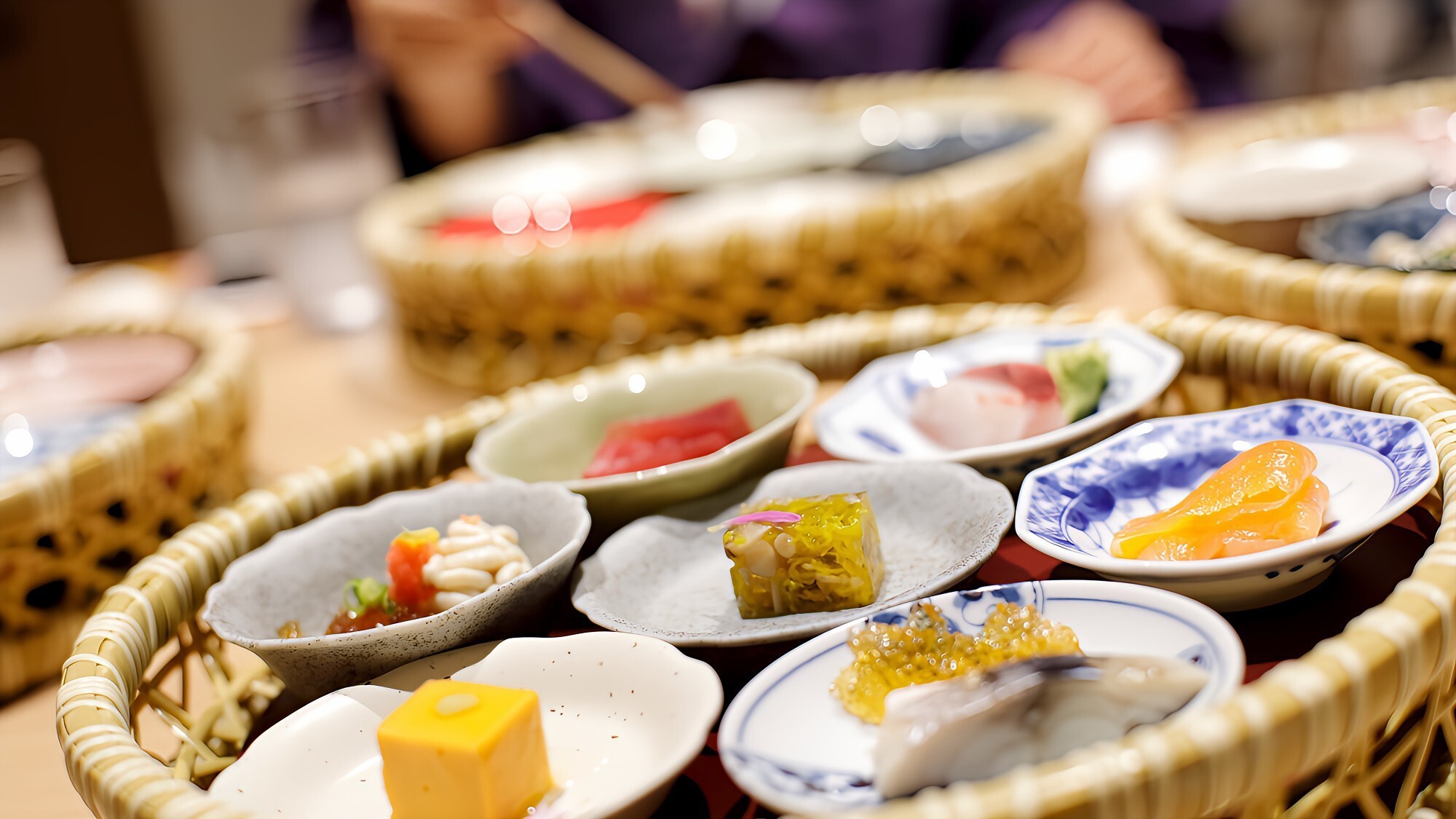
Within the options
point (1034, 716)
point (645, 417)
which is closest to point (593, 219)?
point (645, 417)

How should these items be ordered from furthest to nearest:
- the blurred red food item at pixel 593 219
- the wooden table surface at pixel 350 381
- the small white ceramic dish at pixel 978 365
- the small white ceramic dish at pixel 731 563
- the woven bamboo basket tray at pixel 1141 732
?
1. the blurred red food item at pixel 593 219
2. the wooden table surface at pixel 350 381
3. the small white ceramic dish at pixel 978 365
4. the small white ceramic dish at pixel 731 563
5. the woven bamboo basket tray at pixel 1141 732

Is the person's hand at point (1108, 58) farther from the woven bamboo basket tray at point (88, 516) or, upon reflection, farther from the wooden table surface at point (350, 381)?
the woven bamboo basket tray at point (88, 516)

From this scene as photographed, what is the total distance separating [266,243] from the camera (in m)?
1.97

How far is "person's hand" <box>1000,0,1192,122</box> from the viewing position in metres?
2.74

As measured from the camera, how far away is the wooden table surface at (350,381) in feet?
4.88

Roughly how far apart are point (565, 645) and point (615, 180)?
1388mm

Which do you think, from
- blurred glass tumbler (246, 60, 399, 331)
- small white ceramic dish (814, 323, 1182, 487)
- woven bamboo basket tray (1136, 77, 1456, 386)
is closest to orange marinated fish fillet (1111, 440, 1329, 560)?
small white ceramic dish (814, 323, 1182, 487)

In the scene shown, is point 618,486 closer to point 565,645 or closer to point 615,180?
point 565,645

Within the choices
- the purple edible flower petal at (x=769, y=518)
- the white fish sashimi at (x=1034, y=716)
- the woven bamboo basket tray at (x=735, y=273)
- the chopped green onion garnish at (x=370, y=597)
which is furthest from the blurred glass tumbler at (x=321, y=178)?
the white fish sashimi at (x=1034, y=716)

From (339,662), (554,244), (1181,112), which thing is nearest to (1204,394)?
(339,662)

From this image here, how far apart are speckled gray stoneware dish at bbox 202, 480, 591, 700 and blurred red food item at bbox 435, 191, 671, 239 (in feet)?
2.82

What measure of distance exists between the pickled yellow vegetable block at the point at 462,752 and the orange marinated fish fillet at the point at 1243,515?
0.38 meters

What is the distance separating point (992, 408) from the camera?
0.89 m

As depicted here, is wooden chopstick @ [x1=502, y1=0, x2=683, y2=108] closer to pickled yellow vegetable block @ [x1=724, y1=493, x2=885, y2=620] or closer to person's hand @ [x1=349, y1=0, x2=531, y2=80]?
person's hand @ [x1=349, y1=0, x2=531, y2=80]
